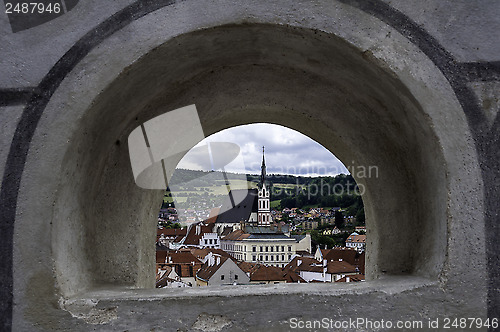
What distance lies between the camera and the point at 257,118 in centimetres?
485

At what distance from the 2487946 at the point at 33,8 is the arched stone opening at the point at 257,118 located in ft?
1.96

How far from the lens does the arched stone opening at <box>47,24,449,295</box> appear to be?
3256 millimetres

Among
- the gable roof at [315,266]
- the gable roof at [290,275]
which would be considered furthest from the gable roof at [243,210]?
the gable roof at [290,275]

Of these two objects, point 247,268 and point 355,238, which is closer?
point 355,238

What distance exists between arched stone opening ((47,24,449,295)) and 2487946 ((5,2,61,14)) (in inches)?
23.5

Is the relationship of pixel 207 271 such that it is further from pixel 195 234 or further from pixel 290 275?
pixel 195 234

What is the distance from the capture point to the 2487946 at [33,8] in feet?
10.5

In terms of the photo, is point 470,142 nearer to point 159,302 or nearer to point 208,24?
point 208,24

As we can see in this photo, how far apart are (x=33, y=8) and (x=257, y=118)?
2215mm

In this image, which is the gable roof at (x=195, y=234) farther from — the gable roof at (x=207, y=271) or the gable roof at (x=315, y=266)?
the gable roof at (x=315, y=266)

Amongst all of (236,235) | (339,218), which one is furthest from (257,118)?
(236,235)

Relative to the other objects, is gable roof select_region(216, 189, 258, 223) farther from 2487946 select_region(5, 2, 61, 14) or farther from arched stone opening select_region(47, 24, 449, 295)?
2487946 select_region(5, 2, 61, 14)

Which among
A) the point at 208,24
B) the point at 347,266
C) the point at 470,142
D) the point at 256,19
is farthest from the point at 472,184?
the point at 347,266

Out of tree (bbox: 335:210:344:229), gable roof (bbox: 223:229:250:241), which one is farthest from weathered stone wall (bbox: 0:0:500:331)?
gable roof (bbox: 223:229:250:241)
